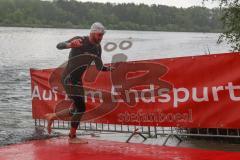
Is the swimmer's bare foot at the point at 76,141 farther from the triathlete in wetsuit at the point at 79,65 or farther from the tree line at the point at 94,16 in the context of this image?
the tree line at the point at 94,16

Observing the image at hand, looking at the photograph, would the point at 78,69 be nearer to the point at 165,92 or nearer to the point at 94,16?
the point at 165,92

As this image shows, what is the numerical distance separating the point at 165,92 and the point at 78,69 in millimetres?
1669

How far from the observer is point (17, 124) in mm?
14664

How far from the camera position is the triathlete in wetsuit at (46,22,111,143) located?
333 inches

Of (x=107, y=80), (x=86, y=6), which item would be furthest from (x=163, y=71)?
(x=86, y=6)

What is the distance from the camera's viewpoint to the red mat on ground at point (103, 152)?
7.38m

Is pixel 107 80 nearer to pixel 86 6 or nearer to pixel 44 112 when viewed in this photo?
pixel 44 112

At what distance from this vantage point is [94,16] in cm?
9912

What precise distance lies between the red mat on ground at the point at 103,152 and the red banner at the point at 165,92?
2.04 feet

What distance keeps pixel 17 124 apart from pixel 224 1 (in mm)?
7230

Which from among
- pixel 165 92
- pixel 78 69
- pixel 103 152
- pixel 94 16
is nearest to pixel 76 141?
pixel 103 152

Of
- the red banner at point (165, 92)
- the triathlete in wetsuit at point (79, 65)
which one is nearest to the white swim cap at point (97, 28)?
the triathlete in wetsuit at point (79, 65)

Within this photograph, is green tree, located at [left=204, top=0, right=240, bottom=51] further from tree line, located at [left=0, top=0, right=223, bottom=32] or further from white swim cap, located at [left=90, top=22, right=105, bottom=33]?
tree line, located at [left=0, top=0, right=223, bottom=32]

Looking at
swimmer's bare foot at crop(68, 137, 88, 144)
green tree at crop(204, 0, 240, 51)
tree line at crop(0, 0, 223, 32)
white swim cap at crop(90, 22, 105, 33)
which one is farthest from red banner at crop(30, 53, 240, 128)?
tree line at crop(0, 0, 223, 32)
